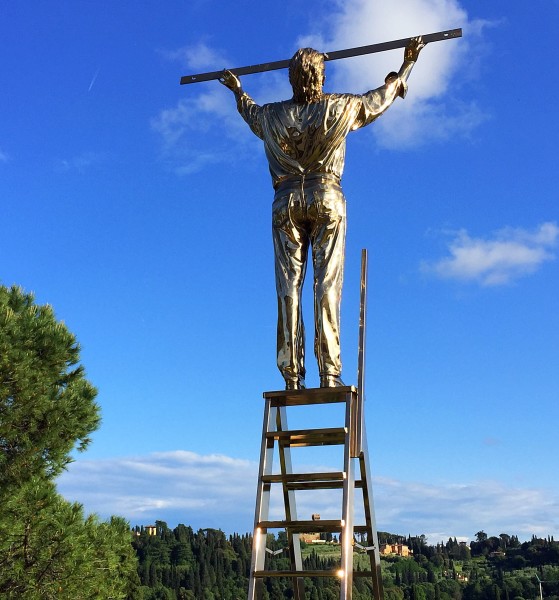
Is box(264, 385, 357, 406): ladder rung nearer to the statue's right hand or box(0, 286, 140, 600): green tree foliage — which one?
the statue's right hand

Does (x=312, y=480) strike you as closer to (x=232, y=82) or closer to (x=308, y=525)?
(x=308, y=525)

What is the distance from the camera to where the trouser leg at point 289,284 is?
625 cm

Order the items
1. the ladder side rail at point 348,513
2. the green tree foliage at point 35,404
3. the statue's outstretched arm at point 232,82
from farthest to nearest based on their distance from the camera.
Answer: the green tree foliage at point 35,404, the statue's outstretched arm at point 232,82, the ladder side rail at point 348,513

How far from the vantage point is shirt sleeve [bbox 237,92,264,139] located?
6.83m

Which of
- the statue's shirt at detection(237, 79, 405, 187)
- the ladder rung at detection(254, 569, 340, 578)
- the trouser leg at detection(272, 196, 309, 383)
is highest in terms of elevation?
the statue's shirt at detection(237, 79, 405, 187)

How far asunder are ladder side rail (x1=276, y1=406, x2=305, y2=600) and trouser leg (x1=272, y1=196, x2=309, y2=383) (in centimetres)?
32

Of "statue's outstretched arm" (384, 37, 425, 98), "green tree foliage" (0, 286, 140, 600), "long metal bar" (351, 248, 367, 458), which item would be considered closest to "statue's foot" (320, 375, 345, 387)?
"long metal bar" (351, 248, 367, 458)

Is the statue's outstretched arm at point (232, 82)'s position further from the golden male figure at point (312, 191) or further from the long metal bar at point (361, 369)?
the long metal bar at point (361, 369)

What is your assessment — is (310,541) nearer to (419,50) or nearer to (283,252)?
(283,252)

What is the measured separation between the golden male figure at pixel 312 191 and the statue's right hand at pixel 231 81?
0.46m

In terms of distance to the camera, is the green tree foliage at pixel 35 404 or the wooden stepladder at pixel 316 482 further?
the green tree foliage at pixel 35 404

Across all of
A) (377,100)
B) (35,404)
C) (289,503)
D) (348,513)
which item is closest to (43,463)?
(35,404)

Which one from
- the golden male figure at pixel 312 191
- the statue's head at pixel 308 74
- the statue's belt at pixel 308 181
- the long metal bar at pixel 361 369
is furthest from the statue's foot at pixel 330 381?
the statue's head at pixel 308 74

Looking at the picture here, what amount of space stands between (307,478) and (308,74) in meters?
3.14
